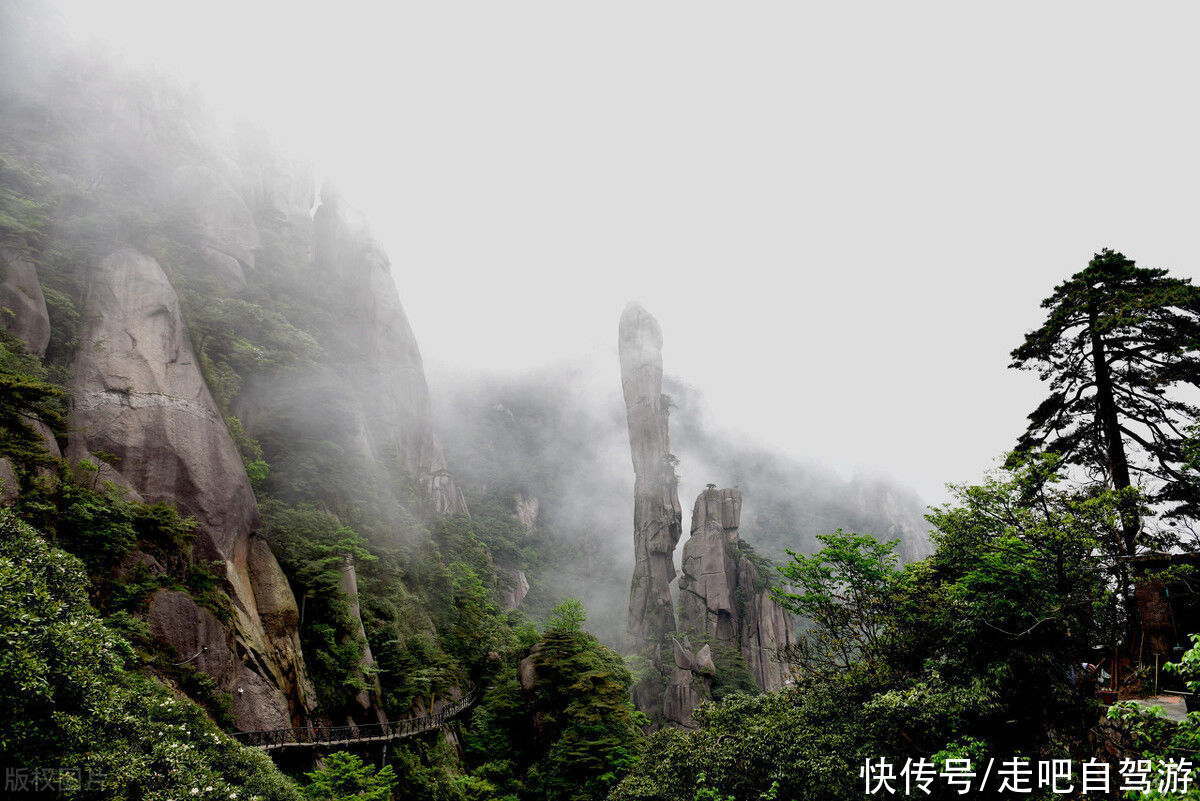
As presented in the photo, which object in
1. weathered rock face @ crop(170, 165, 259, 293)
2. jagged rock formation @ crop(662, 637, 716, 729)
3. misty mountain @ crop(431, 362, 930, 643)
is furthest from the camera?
misty mountain @ crop(431, 362, 930, 643)

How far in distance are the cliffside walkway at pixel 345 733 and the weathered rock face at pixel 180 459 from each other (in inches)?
16.8

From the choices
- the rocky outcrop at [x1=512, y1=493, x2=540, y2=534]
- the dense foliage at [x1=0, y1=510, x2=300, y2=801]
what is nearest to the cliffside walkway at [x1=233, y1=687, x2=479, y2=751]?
the dense foliage at [x1=0, y1=510, x2=300, y2=801]

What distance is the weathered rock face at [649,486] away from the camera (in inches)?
2016

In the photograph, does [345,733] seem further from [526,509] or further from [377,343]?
[526,509]

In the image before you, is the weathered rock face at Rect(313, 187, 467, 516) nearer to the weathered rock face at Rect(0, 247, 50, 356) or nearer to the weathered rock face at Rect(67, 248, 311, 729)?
the weathered rock face at Rect(67, 248, 311, 729)

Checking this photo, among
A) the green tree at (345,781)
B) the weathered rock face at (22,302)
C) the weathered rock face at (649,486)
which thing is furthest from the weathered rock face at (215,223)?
the weathered rock face at (649,486)

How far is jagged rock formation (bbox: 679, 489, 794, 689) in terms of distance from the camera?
1853 inches

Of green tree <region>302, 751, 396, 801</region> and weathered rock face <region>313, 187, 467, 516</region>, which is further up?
weathered rock face <region>313, 187, 467, 516</region>

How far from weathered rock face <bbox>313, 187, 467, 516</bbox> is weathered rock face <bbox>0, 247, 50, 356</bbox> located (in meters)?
14.8

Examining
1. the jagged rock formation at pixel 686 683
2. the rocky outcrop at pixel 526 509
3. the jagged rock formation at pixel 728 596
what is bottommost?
the jagged rock formation at pixel 686 683

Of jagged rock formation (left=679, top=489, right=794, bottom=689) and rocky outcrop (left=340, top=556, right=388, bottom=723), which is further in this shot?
jagged rock formation (left=679, top=489, right=794, bottom=689)

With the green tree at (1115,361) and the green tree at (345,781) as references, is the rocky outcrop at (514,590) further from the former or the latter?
the green tree at (1115,361)

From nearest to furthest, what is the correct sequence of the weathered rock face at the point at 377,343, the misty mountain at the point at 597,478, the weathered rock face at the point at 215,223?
the weathered rock face at the point at 215,223
the weathered rock face at the point at 377,343
the misty mountain at the point at 597,478

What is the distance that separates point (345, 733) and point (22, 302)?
615 inches
